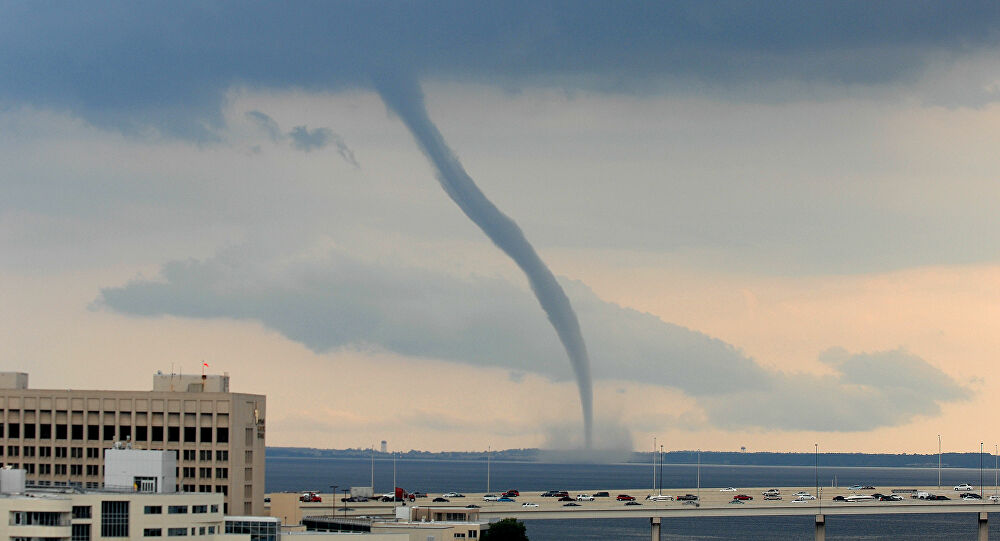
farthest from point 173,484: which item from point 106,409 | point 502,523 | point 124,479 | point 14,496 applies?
point 502,523

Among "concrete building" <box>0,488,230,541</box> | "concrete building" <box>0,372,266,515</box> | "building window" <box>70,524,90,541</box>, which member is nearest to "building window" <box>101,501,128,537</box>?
"concrete building" <box>0,488,230,541</box>

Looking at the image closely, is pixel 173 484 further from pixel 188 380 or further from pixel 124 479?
pixel 188 380

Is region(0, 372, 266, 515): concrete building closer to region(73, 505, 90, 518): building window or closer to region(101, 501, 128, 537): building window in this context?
region(101, 501, 128, 537): building window

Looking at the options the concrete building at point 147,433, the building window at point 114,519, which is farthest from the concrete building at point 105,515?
the concrete building at point 147,433

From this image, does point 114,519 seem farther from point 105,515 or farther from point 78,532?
point 78,532

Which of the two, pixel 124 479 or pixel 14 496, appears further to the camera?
pixel 124 479
